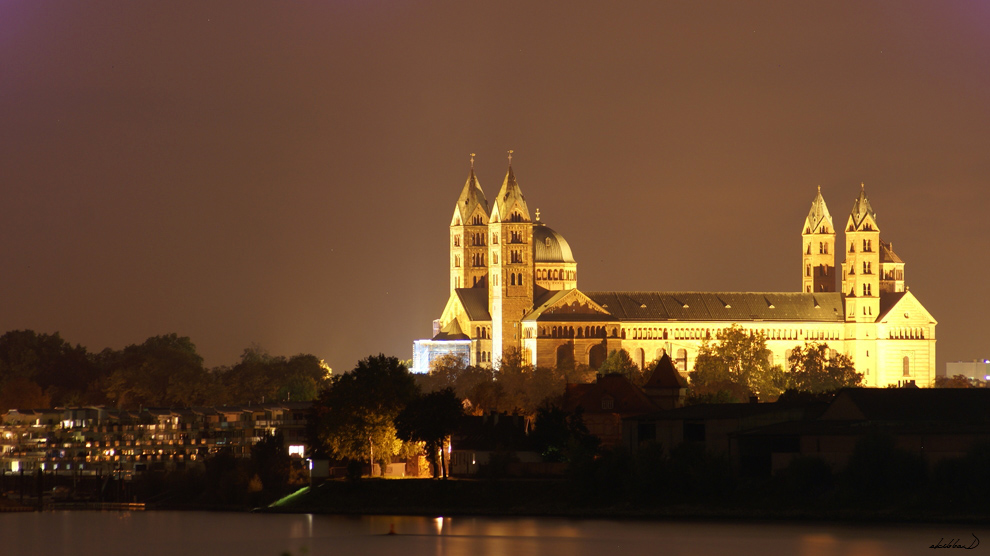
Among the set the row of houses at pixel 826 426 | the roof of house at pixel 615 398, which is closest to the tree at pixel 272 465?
the roof of house at pixel 615 398

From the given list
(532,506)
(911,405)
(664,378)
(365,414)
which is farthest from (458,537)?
(664,378)

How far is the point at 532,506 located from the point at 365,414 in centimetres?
1648

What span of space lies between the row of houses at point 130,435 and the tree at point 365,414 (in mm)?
27795

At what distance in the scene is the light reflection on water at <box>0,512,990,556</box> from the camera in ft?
288

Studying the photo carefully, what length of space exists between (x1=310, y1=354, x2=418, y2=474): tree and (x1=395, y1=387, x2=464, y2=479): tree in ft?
3.64

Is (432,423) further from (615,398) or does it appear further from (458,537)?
(458,537)

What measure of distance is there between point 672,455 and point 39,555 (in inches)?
1204

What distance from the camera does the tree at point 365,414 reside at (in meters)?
116

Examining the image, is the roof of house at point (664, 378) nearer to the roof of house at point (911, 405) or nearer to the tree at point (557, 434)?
the tree at point (557, 434)

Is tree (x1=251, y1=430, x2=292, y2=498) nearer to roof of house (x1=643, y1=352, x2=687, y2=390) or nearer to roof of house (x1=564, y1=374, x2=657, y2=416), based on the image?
roof of house (x1=564, y1=374, x2=657, y2=416)

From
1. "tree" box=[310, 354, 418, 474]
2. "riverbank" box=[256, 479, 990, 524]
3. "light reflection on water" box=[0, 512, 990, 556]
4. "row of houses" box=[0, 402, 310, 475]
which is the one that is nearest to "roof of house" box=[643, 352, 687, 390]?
"tree" box=[310, 354, 418, 474]

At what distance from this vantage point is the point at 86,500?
441 ft

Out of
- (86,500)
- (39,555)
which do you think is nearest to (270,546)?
(39,555)

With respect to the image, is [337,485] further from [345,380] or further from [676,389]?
[676,389]
